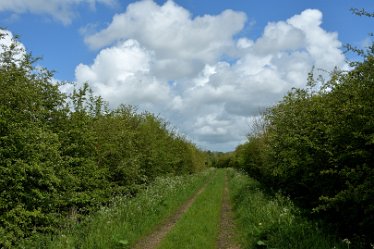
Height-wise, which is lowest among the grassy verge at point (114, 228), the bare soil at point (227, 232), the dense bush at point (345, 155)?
the bare soil at point (227, 232)

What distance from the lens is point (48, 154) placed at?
526 inches

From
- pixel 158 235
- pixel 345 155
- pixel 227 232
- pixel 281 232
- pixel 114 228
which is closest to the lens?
pixel 345 155

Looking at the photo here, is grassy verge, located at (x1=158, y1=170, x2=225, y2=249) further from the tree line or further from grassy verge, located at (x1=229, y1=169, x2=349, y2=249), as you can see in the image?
the tree line

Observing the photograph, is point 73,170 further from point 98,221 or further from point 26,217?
point 26,217

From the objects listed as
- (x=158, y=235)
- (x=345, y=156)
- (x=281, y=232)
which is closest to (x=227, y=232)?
(x=158, y=235)

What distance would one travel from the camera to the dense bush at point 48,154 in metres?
11.6

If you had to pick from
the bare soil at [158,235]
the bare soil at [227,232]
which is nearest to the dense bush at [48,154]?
the bare soil at [158,235]

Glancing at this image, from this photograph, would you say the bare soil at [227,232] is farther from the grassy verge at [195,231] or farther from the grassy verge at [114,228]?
the grassy verge at [114,228]

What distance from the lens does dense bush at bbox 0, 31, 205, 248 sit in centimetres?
1155

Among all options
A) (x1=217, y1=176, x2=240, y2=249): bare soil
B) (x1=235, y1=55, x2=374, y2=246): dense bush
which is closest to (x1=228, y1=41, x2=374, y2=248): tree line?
(x1=235, y1=55, x2=374, y2=246): dense bush

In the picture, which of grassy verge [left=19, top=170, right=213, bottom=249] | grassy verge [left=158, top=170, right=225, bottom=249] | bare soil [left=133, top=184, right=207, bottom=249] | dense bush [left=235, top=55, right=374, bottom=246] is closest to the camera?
dense bush [left=235, top=55, right=374, bottom=246]

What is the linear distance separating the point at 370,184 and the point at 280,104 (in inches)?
619

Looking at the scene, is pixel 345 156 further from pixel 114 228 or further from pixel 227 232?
pixel 114 228

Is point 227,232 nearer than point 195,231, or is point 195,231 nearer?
point 195,231
